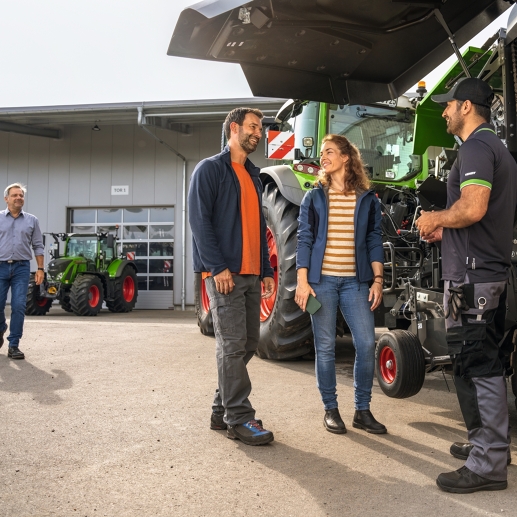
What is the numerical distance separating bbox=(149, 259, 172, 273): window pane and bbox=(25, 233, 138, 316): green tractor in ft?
3.23

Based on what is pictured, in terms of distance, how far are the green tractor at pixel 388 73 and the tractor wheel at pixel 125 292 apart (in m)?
9.98

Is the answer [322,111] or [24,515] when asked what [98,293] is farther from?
[24,515]

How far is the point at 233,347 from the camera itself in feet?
11.6

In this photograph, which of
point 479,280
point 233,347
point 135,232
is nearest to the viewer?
point 479,280

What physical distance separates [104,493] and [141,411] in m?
1.40

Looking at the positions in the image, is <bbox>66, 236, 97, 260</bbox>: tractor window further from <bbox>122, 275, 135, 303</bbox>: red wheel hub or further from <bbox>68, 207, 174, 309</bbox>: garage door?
<bbox>68, 207, 174, 309</bbox>: garage door

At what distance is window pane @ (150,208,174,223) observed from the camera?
17177 mm

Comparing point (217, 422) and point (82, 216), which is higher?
point (82, 216)

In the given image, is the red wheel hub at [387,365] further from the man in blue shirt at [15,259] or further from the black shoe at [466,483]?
the man in blue shirt at [15,259]

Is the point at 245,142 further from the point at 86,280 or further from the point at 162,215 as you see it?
the point at 162,215

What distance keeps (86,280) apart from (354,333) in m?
10.6

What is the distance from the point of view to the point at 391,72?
4.08 metres

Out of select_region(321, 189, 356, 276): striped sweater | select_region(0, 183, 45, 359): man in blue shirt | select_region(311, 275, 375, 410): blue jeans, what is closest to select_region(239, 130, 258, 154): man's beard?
select_region(321, 189, 356, 276): striped sweater

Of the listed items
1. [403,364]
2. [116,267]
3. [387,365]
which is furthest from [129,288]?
[403,364]
